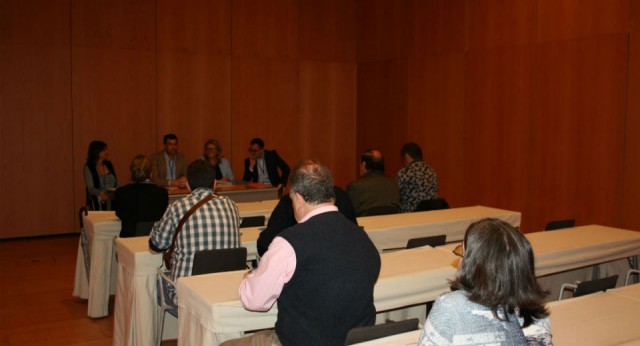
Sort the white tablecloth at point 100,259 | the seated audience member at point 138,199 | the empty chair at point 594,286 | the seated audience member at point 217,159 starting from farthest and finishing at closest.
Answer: the seated audience member at point 217,159, the white tablecloth at point 100,259, the seated audience member at point 138,199, the empty chair at point 594,286

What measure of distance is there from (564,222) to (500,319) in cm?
368

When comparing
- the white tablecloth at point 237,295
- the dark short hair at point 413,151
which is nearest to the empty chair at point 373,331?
the white tablecloth at point 237,295

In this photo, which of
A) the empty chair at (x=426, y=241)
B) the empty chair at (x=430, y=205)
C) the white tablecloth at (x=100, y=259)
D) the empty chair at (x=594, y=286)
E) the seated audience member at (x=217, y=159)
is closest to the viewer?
the empty chair at (x=594, y=286)

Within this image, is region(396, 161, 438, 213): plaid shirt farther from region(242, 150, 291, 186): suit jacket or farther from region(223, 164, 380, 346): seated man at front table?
region(223, 164, 380, 346): seated man at front table

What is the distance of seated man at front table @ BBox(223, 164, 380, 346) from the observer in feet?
8.73

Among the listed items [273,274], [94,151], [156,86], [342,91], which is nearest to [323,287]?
[273,274]

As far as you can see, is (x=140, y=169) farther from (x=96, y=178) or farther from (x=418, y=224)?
(x=96, y=178)

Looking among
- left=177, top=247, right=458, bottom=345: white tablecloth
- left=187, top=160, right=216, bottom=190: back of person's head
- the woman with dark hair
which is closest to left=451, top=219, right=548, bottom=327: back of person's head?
the woman with dark hair

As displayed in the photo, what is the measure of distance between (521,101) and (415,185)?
2.88 m

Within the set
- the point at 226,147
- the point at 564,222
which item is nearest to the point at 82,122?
the point at 226,147

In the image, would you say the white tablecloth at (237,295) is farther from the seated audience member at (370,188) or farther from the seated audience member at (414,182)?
the seated audience member at (414,182)

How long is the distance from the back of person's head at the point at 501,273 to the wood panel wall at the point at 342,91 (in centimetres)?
562

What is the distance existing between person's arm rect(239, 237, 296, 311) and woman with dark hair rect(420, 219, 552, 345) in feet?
2.50

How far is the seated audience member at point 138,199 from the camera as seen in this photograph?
16.8ft
